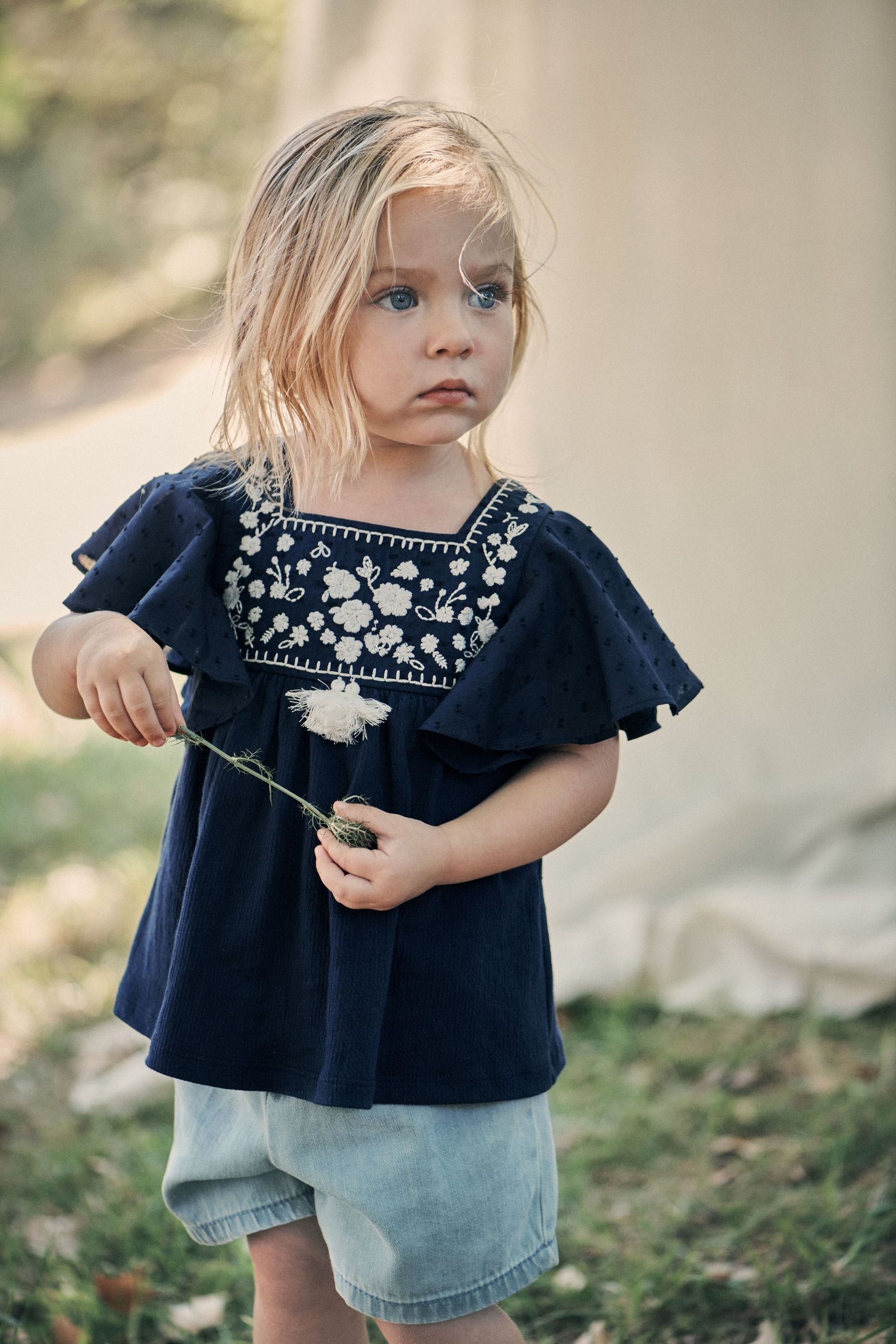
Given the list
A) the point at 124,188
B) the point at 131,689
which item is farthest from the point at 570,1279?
the point at 124,188

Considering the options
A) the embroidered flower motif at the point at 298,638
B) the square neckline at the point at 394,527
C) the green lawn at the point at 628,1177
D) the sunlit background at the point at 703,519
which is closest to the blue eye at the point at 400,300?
the square neckline at the point at 394,527

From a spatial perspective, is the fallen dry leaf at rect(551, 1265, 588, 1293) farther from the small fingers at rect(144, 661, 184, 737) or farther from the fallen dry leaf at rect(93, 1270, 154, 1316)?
the small fingers at rect(144, 661, 184, 737)

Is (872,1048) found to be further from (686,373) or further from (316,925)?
(316,925)

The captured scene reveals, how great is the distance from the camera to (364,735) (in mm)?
1129

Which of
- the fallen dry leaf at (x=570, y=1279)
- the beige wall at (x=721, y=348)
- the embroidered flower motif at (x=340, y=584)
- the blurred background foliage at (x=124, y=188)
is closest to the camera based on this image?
the embroidered flower motif at (x=340, y=584)

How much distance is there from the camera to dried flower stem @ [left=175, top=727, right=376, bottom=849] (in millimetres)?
1079

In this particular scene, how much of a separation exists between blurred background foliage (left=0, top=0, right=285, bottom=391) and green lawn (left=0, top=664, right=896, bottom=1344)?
7.85 meters

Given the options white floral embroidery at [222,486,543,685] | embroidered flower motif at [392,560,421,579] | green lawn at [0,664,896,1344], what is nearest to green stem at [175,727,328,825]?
white floral embroidery at [222,486,543,685]

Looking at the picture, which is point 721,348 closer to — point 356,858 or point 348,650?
point 348,650

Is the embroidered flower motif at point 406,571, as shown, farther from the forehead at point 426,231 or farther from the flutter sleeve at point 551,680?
the forehead at point 426,231

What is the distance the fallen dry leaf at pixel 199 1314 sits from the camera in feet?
5.37

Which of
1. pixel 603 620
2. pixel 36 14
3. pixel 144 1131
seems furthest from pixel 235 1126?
pixel 36 14

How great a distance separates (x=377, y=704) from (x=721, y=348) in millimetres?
1863

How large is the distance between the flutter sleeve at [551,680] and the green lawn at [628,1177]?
95cm
